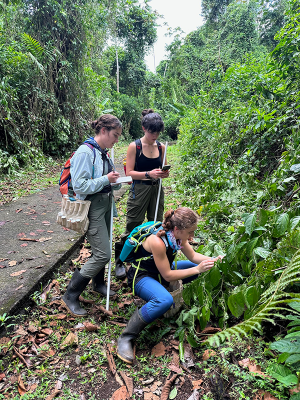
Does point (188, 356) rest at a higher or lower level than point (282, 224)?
lower

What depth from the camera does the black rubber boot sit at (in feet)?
8.29

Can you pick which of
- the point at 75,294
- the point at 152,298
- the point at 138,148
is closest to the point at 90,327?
the point at 75,294

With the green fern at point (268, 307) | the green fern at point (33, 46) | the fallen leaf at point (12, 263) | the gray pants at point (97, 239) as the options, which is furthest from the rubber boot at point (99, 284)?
the green fern at point (33, 46)

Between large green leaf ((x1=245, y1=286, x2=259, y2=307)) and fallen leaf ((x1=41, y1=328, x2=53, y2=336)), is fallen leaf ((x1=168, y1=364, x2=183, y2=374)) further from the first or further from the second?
fallen leaf ((x1=41, y1=328, x2=53, y2=336))

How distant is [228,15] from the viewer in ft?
74.3

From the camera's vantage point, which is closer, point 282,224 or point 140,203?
point 282,224

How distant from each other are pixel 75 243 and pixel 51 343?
160 centimetres

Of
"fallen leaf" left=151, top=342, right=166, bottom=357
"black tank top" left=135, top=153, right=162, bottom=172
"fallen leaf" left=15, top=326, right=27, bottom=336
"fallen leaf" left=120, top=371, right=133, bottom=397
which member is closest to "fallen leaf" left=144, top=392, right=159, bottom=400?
"fallen leaf" left=120, top=371, right=133, bottom=397

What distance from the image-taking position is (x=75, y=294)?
2.58 m

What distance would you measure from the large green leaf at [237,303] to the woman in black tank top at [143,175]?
5.20 ft

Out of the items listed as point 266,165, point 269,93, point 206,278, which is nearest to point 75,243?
point 206,278

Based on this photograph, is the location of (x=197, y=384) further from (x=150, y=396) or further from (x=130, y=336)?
(x=130, y=336)

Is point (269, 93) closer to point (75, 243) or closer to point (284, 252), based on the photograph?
point (284, 252)

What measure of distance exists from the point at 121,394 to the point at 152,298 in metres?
0.67
